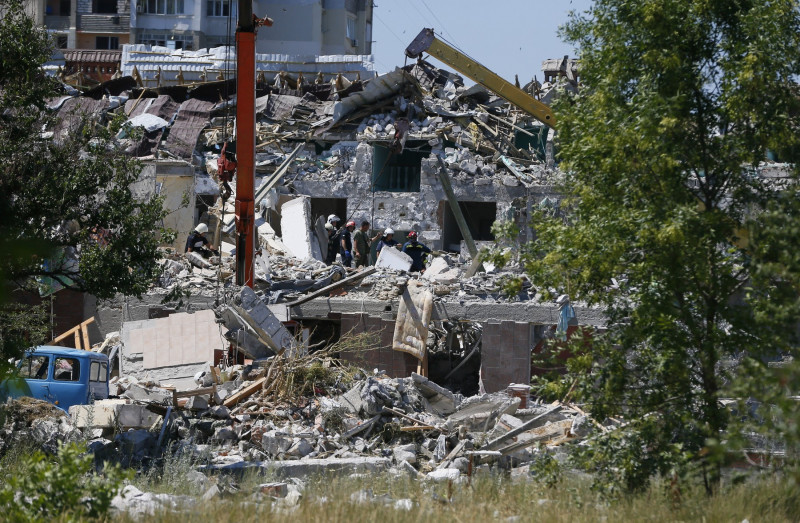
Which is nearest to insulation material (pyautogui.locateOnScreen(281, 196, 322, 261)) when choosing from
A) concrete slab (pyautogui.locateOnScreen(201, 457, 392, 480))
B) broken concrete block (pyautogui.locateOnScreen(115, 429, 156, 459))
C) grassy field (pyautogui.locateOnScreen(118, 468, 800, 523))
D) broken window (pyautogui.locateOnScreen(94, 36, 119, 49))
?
broken concrete block (pyautogui.locateOnScreen(115, 429, 156, 459))

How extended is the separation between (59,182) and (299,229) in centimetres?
1336

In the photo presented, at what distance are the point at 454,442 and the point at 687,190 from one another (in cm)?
642

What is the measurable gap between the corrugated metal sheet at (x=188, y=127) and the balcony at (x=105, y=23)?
2652 cm

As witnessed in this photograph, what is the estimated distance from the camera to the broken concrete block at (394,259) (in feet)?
66.9

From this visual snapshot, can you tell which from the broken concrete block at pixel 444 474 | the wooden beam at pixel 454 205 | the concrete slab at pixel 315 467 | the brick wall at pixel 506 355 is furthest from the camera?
the wooden beam at pixel 454 205

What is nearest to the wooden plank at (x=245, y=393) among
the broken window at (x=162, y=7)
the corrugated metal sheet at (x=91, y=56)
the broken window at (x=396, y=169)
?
Answer: the broken window at (x=396, y=169)

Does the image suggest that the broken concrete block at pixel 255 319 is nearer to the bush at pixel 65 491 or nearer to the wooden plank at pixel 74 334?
the wooden plank at pixel 74 334

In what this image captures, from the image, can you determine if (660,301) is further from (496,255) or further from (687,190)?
(496,255)

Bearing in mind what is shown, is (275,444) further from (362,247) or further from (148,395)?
(362,247)

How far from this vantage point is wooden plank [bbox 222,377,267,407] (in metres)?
14.3

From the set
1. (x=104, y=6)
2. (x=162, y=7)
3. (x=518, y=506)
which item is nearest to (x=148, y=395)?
(x=518, y=506)

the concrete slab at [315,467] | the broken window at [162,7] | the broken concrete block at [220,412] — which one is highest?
the broken window at [162,7]

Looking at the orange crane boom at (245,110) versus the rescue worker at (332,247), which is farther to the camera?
the rescue worker at (332,247)

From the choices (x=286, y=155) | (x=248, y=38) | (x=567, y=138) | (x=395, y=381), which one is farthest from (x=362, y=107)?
(x=567, y=138)
